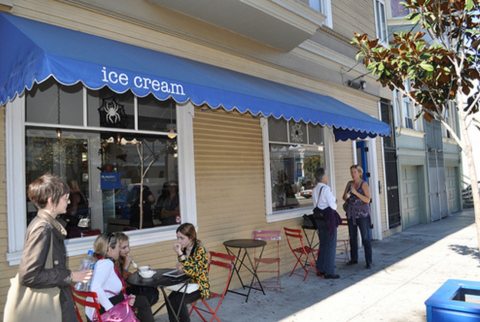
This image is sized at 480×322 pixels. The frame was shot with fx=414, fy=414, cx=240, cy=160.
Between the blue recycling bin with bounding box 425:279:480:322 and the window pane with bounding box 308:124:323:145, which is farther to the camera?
the window pane with bounding box 308:124:323:145

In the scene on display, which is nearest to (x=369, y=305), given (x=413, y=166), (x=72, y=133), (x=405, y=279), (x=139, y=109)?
(x=405, y=279)

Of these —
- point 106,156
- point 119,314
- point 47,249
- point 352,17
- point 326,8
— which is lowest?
point 119,314

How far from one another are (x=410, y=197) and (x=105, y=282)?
11635 millimetres

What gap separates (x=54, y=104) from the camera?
440 centimetres

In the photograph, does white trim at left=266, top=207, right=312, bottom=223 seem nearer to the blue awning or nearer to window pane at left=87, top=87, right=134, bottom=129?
the blue awning

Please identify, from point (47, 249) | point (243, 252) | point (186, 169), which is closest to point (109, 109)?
point (186, 169)

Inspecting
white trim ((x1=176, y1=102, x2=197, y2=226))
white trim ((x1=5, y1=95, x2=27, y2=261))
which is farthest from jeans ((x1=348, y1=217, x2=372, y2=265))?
white trim ((x1=5, y1=95, x2=27, y2=261))

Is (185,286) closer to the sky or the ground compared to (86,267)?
closer to the ground

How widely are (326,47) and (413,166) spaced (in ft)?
22.8

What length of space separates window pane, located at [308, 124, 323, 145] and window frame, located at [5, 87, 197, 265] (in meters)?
3.52

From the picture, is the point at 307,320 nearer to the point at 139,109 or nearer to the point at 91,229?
the point at 91,229

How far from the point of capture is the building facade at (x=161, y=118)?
3.81 meters

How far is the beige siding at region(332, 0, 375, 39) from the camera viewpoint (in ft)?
30.9

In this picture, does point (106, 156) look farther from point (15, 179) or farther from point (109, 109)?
point (15, 179)
